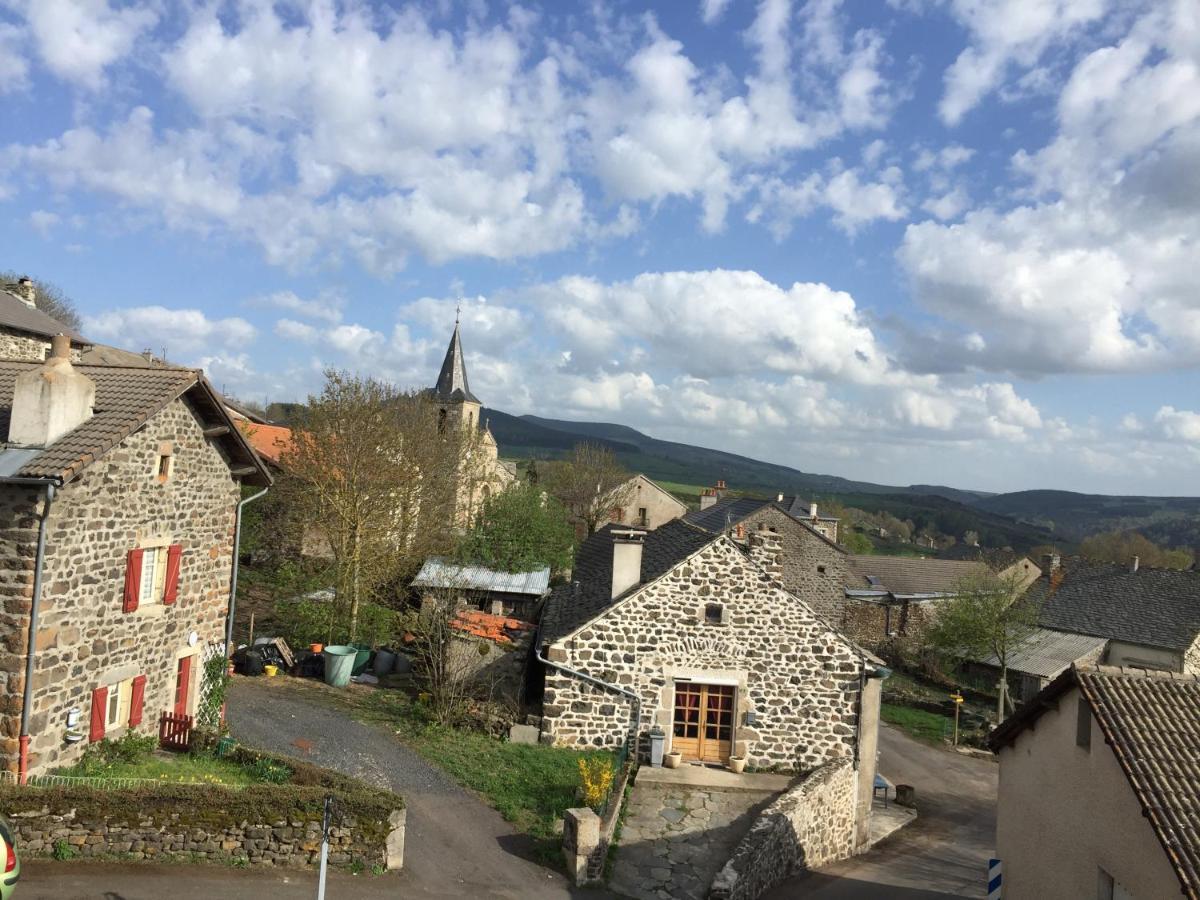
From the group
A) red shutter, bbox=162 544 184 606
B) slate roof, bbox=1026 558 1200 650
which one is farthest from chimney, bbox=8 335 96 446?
slate roof, bbox=1026 558 1200 650

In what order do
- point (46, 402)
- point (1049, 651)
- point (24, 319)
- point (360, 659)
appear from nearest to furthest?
point (46, 402)
point (360, 659)
point (24, 319)
point (1049, 651)

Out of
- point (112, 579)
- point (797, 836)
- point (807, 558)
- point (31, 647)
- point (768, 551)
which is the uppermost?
point (768, 551)

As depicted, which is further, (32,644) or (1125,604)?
(1125,604)

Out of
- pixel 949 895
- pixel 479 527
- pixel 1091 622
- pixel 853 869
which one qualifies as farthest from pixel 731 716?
pixel 1091 622

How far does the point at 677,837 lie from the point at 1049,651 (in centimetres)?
2629

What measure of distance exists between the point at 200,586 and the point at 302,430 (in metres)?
14.8

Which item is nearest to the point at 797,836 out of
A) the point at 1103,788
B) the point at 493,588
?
the point at 1103,788

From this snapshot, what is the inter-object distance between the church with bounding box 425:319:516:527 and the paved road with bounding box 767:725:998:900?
21329mm

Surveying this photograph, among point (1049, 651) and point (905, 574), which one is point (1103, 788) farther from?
point (905, 574)

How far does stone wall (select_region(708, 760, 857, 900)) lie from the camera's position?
40.8ft

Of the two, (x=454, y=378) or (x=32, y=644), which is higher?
(x=454, y=378)

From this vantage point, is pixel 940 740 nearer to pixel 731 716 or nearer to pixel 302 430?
pixel 731 716

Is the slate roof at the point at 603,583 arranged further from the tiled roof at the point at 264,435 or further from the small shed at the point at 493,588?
the tiled roof at the point at 264,435

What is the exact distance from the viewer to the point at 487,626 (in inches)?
862
